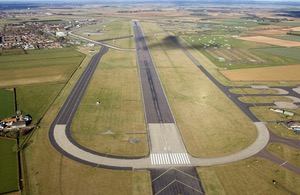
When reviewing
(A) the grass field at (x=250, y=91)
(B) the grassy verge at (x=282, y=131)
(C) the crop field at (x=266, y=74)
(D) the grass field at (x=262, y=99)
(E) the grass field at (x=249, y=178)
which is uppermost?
(C) the crop field at (x=266, y=74)

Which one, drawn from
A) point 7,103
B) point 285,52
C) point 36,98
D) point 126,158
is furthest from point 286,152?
point 285,52

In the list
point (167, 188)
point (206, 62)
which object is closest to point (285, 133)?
point (167, 188)

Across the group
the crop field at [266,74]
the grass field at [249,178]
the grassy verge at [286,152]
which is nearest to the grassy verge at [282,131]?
the grassy verge at [286,152]

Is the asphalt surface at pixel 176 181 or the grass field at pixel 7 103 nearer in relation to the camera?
the asphalt surface at pixel 176 181

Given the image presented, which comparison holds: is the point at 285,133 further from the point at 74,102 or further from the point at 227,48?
the point at 227,48

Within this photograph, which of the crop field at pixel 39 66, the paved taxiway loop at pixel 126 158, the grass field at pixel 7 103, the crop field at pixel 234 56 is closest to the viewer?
the paved taxiway loop at pixel 126 158

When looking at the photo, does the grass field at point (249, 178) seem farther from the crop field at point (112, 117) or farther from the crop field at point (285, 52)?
the crop field at point (285, 52)

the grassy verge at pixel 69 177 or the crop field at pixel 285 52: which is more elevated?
the crop field at pixel 285 52

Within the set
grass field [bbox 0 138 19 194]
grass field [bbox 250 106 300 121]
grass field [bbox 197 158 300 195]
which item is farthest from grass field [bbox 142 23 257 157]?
grass field [bbox 0 138 19 194]
